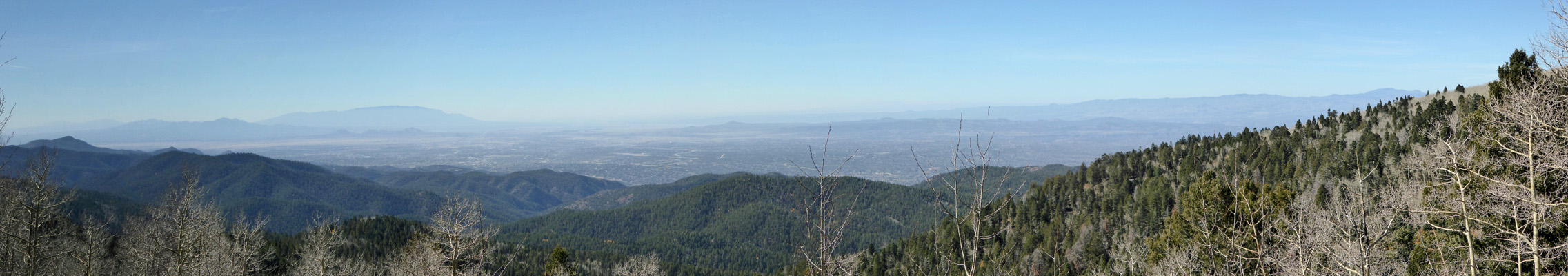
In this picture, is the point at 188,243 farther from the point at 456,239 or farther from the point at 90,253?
the point at 456,239

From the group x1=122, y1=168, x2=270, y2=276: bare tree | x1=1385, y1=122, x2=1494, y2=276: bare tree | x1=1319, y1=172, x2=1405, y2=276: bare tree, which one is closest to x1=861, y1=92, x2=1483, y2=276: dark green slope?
x1=1319, y1=172, x2=1405, y2=276: bare tree

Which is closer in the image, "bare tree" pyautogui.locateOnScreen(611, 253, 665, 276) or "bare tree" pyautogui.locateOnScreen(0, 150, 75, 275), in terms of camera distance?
"bare tree" pyautogui.locateOnScreen(0, 150, 75, 275)

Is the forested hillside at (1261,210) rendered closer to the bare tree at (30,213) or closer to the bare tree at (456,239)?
the bare tree at (456,239)

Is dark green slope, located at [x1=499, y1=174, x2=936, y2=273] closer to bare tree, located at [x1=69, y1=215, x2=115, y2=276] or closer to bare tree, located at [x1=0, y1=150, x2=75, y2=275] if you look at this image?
bare tree, located at [x1=69, y1=215, x2=115, y2=276]

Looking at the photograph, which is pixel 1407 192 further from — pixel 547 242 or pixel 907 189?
pixel 907 189

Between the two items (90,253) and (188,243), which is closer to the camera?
(90,253)

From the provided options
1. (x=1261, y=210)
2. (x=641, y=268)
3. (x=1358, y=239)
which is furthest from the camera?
(x=641, y=268)

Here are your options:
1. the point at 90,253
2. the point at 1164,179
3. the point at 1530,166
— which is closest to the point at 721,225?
the point at 1164,179

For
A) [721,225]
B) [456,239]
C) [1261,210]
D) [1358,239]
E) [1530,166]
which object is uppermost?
[1530,166]

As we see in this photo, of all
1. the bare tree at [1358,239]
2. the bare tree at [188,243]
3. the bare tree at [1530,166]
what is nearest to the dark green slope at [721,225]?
the bare tree at [188,243]
